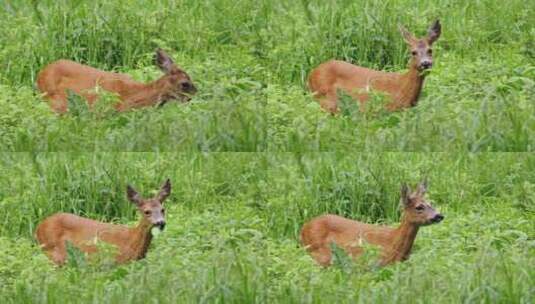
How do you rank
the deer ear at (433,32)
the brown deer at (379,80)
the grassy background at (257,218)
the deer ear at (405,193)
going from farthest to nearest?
the deer ear at (433,32) < the brown deer at (379,80) < the deer ear at (405,193) < the grassy background at (257,218)

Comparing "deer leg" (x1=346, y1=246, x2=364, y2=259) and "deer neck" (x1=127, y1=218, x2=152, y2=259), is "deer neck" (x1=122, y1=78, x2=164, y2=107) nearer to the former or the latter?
"deer neck" (x1=127, y1=218, x2=152, y2=259)

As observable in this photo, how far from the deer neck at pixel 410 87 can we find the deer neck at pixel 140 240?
5.92 feet

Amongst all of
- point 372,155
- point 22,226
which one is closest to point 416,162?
point 372,155

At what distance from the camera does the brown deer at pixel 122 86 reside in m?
14.3

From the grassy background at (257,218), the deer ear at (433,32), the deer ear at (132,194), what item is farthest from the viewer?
the deer ear at (433,32)

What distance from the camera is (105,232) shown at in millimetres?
14164

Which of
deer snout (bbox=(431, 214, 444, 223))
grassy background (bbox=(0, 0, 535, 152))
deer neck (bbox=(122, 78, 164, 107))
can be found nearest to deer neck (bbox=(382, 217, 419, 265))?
deer snout (bbox=(431, 214, 444, 223))

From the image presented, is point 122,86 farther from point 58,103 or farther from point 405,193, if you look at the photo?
point 405,193

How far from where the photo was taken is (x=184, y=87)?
1432 cm

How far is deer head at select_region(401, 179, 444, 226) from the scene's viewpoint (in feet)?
46.0

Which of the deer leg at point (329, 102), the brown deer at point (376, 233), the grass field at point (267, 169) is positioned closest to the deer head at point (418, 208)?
the brown deer at point (376, 233)

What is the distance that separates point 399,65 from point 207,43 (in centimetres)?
125

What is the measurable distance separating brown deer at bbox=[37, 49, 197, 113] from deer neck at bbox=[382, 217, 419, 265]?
1.59 metres

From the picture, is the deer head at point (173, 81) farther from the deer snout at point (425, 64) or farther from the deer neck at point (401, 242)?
the deer neck at point (401, 242)
